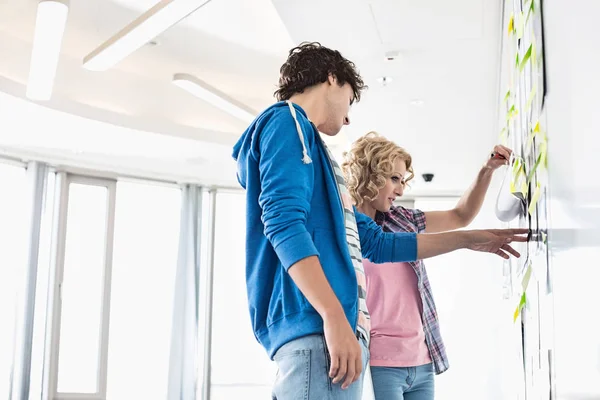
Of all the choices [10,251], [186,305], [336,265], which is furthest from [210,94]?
[336,265]

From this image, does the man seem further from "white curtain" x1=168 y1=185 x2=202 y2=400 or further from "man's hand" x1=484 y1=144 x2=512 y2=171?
"white curtain" x1=168 y1=185 x2=202 y2=400

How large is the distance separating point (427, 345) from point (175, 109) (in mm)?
4494

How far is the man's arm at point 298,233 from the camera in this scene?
3.54 feet

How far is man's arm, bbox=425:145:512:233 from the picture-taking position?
5.52ft

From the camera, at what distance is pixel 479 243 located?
1.39m

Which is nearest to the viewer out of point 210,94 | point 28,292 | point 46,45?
point 46,45

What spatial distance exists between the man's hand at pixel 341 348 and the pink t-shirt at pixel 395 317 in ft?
2.27

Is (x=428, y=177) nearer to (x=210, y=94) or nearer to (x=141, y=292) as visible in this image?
(x=210, y=94)

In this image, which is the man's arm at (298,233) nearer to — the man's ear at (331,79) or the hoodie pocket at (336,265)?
the hoodie pocket at (336,265)

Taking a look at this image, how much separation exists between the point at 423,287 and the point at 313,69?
0.75 meters

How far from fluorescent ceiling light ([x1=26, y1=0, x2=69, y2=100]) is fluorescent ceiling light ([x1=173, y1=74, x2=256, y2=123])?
31.0 inches

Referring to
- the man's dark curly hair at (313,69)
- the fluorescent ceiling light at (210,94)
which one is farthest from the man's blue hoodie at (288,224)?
the fluorescent ceiling light at (210,94)

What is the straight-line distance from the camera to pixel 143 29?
10.9 feet

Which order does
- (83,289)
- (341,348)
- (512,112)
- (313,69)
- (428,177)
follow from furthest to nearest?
(428,177)
(83,289)
(512,112)
(313,69)
(341,348)
